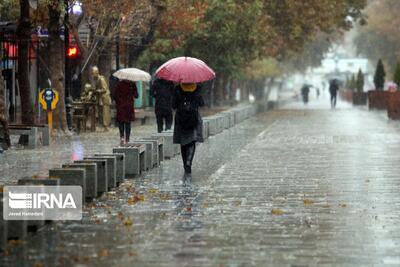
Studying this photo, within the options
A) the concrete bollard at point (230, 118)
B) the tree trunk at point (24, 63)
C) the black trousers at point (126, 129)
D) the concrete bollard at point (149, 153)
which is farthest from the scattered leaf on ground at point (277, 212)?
the concrete bollard at point (230, 118)

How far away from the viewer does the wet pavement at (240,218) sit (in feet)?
31.4

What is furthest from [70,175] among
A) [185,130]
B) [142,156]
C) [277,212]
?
[142,156]

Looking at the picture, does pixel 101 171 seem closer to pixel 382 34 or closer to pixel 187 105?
pixel 187 105

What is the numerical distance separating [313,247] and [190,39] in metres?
37.2

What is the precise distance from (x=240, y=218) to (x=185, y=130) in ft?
17.7

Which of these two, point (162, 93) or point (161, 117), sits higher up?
point (162, 93)

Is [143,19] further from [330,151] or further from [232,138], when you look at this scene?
[330,151]

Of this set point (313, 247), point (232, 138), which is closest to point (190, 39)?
point (232, 138)

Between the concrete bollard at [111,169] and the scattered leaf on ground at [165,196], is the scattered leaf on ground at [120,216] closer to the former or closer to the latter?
the scattered leaf on ground at [165,196]

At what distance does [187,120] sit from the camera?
1750cm

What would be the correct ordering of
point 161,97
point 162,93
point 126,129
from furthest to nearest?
1. point 161,97
2. point 162,93
3. point 126,129

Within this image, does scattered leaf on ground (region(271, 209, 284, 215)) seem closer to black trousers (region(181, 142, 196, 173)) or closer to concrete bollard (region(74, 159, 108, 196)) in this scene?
concrete bollard (region(74, 159, 108, 196))

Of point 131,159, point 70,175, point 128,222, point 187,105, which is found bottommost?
point 128,222

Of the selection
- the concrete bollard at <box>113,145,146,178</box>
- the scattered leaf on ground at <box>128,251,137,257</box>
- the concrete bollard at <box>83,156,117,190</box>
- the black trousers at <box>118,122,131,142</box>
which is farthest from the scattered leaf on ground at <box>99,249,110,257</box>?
the black trousers at <box>118,122,131,142</box>
